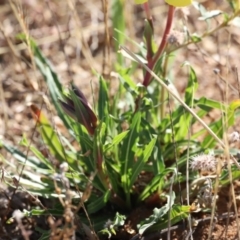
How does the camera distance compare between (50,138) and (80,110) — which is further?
(50,138)

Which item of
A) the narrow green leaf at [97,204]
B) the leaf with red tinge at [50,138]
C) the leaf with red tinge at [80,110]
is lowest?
the narrow green leaf at [97,204]

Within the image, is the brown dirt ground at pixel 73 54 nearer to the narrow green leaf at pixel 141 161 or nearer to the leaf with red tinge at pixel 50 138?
the leaf with red tinge at pixel 50 138

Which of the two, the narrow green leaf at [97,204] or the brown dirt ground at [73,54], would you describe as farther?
the brown dirt ground at [73,54]

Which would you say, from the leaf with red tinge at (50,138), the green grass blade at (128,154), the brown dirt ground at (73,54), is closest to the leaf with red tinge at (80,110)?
the green grass blade at (128,154)

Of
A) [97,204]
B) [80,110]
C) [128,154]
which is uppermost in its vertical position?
[80,110]

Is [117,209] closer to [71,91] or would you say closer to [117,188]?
[117,188]

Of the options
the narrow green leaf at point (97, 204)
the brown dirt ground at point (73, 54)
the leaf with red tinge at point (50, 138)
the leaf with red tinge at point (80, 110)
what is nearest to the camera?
the leaf with red tinge at point (80, 110)

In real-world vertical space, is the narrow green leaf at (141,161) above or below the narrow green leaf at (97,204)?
above

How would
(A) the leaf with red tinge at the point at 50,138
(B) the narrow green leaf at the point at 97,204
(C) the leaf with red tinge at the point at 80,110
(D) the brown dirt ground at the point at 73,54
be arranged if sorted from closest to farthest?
(C) the leaf with red tinge at the point at 80,110
(B) the narrow green leaf at the point at 97,204
(A) the leaf with red tinge at the point at 50,138
(D) the brown dirt ground at the point at 73,54

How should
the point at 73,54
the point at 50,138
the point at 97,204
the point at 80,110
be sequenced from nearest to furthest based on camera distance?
the point at 80,110 → the point at 97,204 → the point at 50,138 → the point at 73,54

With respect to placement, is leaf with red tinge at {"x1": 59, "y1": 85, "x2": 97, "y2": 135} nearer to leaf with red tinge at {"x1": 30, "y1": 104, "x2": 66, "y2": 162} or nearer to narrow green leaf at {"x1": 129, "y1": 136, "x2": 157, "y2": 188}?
narrow green leaf at {"x1": 129, "y1": 136, "x2": 157, "y2": 188}

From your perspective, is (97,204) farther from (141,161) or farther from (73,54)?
(73,54)

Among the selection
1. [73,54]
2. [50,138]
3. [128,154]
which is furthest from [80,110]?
[73,54]
